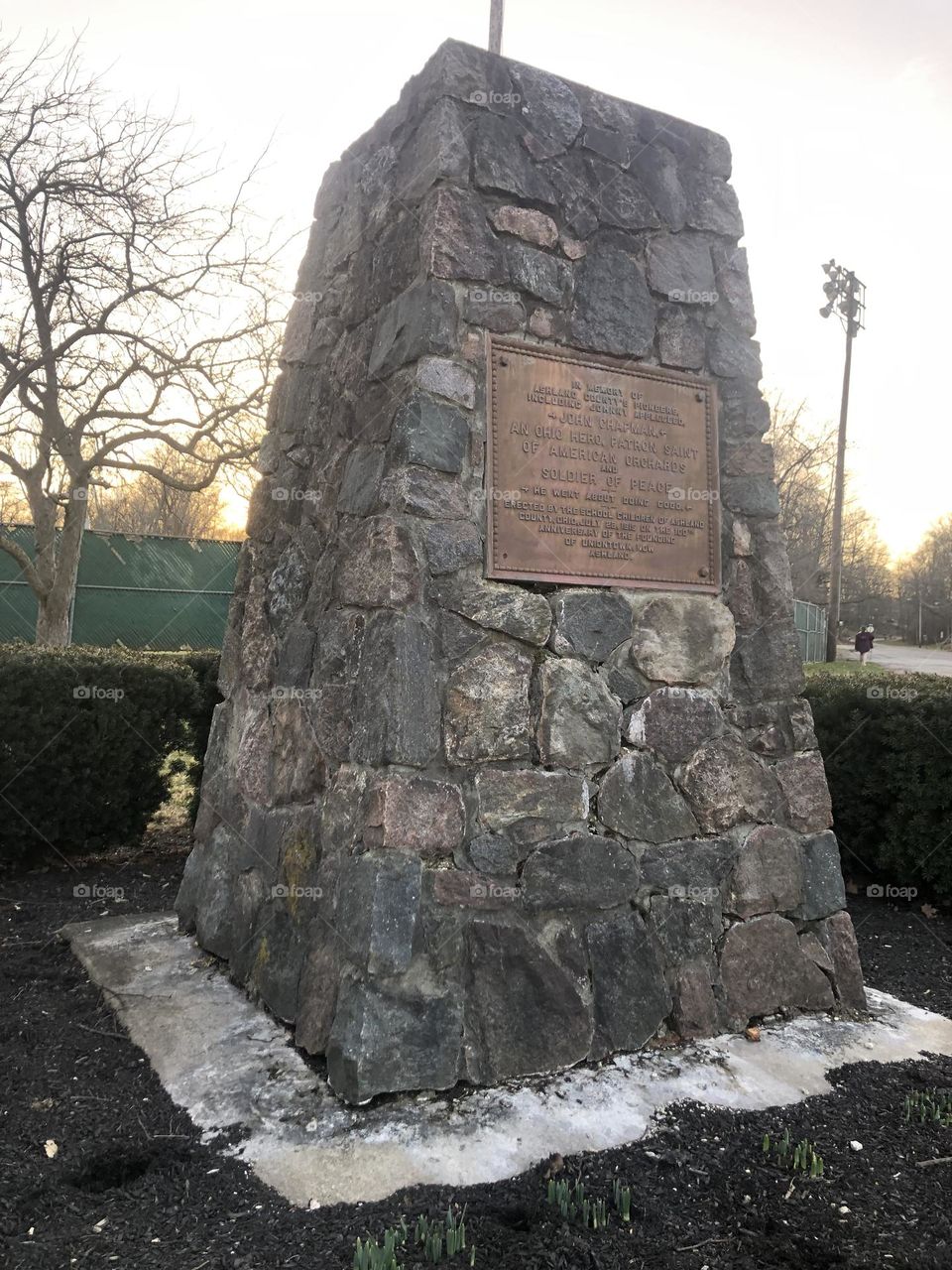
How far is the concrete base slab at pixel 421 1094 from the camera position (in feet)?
7.43

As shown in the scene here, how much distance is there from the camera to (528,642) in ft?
9.72

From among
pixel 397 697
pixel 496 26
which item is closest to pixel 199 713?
pixel 397 697

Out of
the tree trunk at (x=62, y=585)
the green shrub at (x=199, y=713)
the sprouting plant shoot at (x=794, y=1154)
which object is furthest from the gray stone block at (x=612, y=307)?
the tree trunk at (x=62, y=585)

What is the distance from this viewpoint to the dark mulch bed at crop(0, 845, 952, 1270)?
1979mm

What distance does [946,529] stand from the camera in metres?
52.4

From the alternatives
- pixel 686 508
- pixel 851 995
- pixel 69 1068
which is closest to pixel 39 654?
pixel 69 1068

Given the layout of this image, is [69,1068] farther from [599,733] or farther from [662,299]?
[662,299]

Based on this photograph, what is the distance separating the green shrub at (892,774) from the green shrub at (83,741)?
3996 mm
